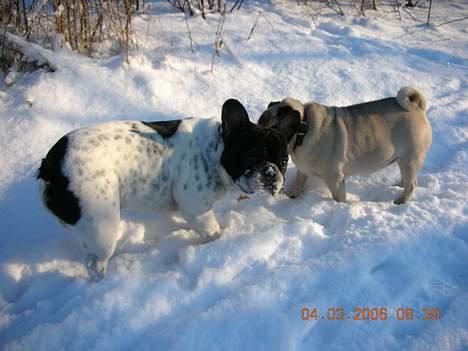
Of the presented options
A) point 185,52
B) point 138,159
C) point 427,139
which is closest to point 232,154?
point 138,159

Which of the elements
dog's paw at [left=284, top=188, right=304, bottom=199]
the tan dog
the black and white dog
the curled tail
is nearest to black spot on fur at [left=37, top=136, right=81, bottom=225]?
the black and white dog

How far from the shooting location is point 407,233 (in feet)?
8.93

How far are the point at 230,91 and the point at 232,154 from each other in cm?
228

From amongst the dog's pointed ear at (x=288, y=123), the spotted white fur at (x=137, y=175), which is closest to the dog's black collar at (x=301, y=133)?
the dog's pointed ear at (x=288, y=123)

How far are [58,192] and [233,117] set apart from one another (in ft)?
3.80

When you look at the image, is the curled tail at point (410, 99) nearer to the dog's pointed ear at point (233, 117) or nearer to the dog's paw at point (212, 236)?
the dog's pointed ear at point (233, 117)

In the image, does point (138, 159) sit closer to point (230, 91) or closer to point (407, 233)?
point (407, 233)

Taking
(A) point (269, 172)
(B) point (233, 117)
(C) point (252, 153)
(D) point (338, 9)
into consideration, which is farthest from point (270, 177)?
(D) point (338, 9)

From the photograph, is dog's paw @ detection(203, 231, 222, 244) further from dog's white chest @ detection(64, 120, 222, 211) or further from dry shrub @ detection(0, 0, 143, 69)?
dry shrub @ detection(0, 0, 143, 69)

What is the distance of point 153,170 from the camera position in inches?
105

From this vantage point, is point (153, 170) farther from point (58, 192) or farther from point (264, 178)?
point (264, 178)

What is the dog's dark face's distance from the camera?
7.94ft
